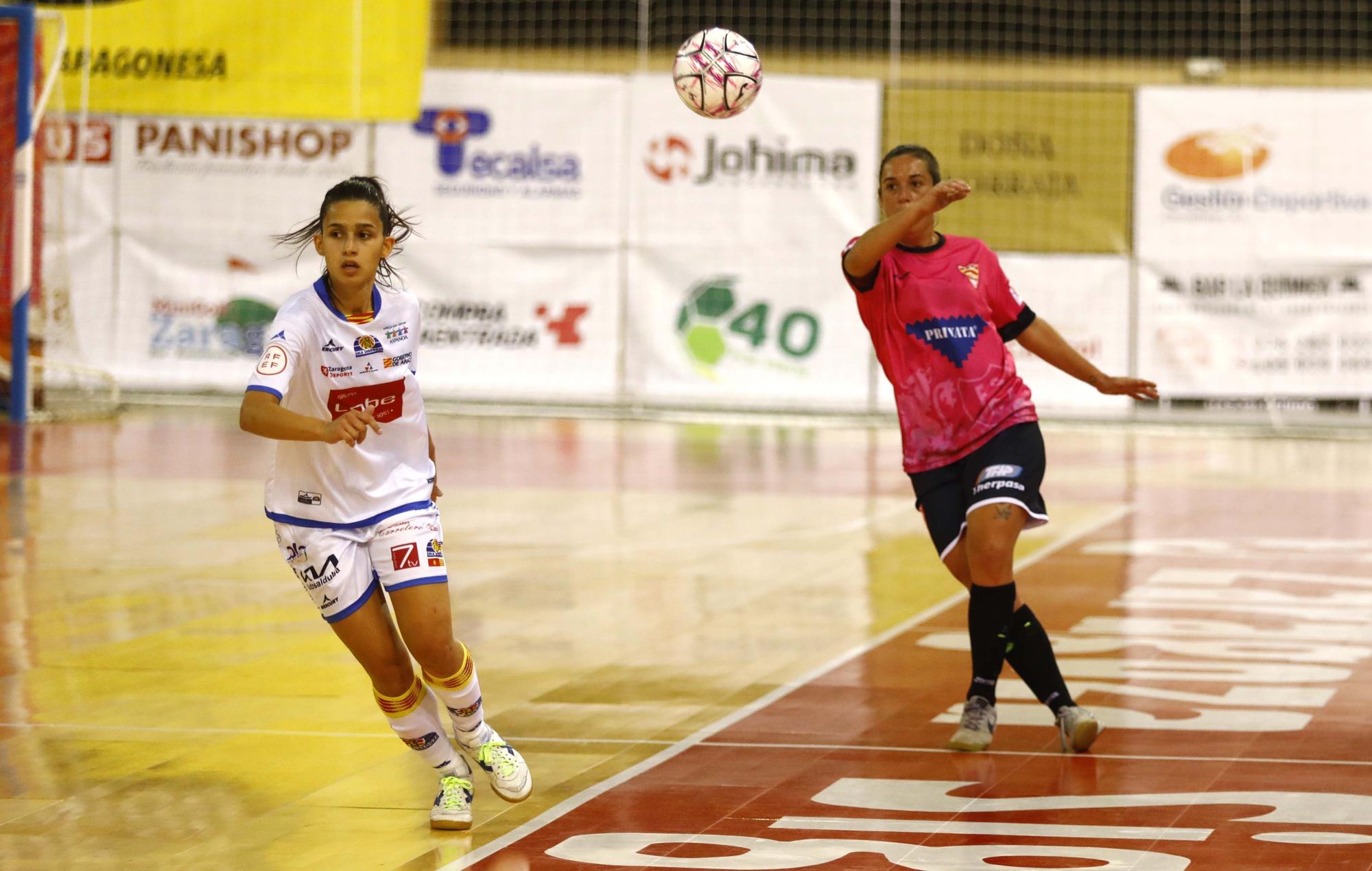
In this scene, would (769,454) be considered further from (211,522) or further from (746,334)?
(211,522)

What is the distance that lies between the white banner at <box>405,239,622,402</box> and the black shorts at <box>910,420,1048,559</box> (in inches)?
528

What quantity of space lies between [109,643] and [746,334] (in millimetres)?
11924

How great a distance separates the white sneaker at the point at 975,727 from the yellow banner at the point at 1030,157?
13.3 meters

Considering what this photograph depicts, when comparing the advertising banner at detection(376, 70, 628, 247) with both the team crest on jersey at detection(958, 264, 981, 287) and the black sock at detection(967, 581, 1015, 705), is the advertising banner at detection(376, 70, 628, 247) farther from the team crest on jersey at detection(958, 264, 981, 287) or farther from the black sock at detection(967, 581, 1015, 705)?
the black sock at detection(967, 581, 1015, 705)

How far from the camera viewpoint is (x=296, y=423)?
5285mm

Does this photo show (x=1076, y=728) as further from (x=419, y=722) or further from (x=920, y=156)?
(x=419, y=722)

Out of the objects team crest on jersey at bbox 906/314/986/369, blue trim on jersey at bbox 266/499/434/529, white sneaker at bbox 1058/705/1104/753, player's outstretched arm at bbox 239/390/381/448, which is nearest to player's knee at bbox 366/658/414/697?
blue trim on jersey at bbox 266/499/434/529

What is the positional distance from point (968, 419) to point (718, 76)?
222cm

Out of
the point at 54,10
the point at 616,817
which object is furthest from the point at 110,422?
the point at 616,817

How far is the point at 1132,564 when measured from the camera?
1145 cm

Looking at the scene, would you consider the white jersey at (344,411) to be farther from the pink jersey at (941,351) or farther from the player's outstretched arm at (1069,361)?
the player's outstretched arm at (1069,361)

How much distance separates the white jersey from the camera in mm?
5680

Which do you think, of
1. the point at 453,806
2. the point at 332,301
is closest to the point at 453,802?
the point at 453,806

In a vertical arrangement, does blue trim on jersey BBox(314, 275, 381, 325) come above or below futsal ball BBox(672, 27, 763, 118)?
below
